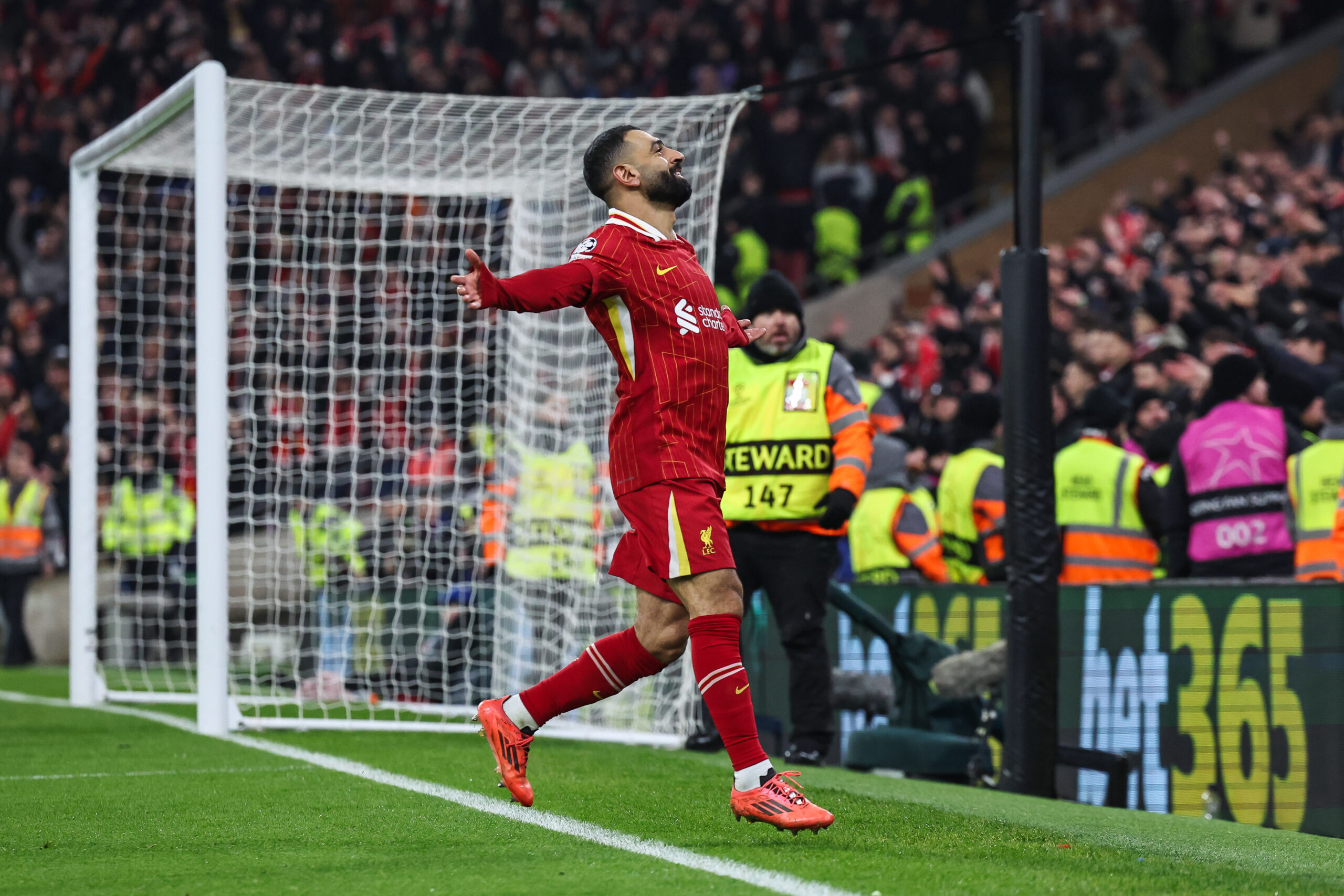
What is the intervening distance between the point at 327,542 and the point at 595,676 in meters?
5.13

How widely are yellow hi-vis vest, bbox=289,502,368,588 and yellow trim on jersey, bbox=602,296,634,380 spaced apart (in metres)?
4.95

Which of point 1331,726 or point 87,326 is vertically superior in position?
point 87,326

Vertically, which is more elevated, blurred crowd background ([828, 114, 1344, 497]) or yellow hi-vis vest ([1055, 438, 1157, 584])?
blurred crowd background ([828, 114, 1344, 497])

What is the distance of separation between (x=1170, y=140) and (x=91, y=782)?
15889 millimetres

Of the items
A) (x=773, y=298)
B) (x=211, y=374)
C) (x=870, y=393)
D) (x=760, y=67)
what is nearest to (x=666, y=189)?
(x=773, y=298)

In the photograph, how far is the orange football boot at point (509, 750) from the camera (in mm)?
4703

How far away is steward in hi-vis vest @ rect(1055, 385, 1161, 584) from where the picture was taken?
8023 mm

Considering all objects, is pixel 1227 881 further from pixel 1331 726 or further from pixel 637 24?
pixel 637 24

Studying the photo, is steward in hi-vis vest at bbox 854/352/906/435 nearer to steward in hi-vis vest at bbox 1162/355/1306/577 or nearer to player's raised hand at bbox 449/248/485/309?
steward in hi-vis vest at bbox 1162/355/1306/577

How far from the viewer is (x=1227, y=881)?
150 inches

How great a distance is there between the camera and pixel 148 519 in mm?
13516

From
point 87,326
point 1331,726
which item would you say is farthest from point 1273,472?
point 87,326

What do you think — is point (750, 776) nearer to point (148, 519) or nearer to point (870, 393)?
point (870, 393)

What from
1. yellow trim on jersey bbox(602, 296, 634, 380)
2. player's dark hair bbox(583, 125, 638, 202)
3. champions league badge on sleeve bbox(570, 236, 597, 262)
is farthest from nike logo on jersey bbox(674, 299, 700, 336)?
player's dark hair bbox(583, 125, 638, 202)
